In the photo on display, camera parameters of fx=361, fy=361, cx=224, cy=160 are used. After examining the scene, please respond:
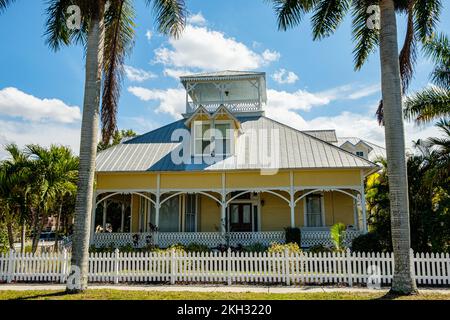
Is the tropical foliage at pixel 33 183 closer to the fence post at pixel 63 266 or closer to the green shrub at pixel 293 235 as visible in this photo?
the fence post at pixel 63 266

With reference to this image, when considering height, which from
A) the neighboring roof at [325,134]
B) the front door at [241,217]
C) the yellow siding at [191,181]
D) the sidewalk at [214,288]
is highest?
the neighboring roof at [325,134]

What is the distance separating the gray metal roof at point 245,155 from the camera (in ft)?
59.4

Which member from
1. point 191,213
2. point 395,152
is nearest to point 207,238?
point 191,213

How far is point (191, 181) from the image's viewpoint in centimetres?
1858

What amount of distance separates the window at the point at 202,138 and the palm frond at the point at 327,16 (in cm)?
866

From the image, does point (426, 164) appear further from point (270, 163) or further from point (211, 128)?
point (211, 128)

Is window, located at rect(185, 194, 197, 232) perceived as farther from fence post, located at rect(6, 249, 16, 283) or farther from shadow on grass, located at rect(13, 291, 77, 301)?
shadow on grass, located at rect(13, 291, 77, 301)

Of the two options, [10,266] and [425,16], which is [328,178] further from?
[10,266]

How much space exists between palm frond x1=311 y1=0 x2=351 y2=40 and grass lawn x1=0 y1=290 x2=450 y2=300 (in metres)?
8.79

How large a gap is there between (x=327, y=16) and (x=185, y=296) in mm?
10438

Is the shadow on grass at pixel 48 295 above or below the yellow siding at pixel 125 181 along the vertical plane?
below

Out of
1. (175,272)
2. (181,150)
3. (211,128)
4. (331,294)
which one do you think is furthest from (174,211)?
(331,294)

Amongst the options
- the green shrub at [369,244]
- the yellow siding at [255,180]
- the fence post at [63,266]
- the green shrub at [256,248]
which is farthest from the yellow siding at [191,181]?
the green shrub at [369,244]

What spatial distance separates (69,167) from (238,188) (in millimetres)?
7990
